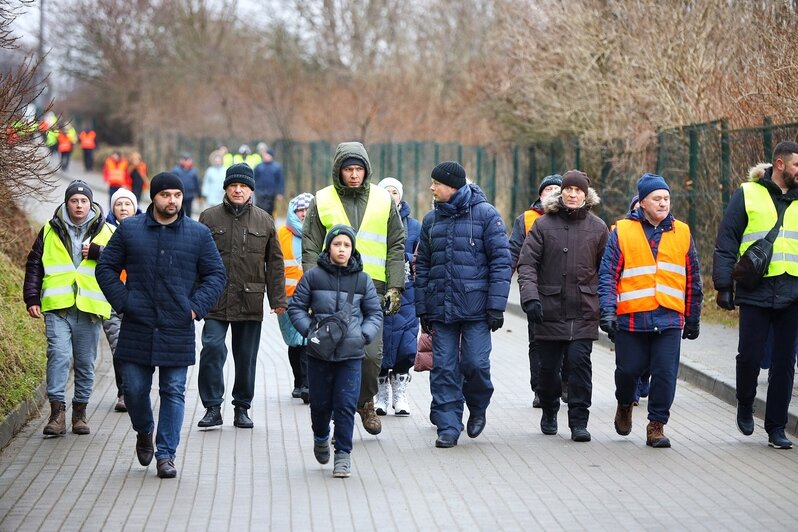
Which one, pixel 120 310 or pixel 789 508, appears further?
pixel 120 310

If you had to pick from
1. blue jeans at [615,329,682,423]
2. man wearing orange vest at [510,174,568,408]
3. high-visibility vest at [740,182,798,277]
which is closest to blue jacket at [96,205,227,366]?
blue jeans at [615,329,682,423]

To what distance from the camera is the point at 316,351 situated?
8.77 metres

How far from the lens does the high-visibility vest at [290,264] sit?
39.2 feet

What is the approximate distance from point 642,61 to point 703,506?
15308 mm

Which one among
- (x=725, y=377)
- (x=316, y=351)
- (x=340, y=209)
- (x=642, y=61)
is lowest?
(x=725, y=377)

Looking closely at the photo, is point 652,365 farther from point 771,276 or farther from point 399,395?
point 399,395

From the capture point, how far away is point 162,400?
879 cm

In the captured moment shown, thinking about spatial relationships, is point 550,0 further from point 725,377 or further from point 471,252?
point 471,252

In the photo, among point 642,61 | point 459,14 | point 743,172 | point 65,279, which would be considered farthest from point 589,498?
point 459,14

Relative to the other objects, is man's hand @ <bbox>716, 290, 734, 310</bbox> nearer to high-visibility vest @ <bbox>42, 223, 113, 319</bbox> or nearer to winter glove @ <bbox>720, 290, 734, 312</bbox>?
winter glove @ <bbox>720, 290, 734, 312</bbox>

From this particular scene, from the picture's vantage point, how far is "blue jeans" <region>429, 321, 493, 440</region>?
9.92m

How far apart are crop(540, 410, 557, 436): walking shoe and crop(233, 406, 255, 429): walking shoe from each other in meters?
2.08

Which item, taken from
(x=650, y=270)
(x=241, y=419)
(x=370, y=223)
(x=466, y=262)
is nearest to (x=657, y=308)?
(x=650, y=270)

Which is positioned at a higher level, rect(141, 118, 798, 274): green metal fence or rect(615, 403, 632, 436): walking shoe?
rect(141, 118, 798, 274): green metal fence
